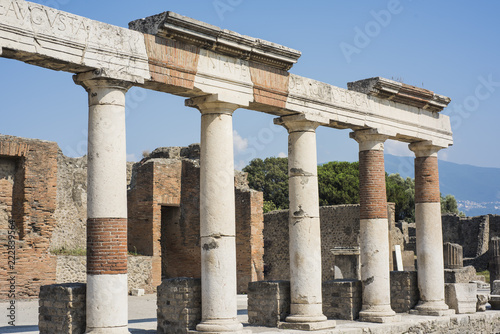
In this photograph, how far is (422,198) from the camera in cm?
1434

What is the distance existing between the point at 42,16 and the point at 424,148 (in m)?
9.34

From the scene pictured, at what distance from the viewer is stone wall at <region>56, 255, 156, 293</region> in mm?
17781

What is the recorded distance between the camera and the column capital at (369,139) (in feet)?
42.3

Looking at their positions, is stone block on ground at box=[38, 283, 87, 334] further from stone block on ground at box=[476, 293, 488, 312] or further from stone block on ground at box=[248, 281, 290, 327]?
stone block on ground at box=[476, 293, 488, 312]

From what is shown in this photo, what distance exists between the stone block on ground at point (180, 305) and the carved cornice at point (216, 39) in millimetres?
3510

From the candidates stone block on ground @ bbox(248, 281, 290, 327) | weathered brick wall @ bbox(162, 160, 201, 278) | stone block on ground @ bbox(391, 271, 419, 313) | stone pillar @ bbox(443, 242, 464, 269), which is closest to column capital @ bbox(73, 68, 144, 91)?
stone block on ground @ bbox(248, 281, 290, 327)

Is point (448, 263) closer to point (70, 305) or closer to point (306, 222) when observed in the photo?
point (306, 222)

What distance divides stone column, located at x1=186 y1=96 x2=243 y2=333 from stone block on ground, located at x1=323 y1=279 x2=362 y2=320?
347 centimetres

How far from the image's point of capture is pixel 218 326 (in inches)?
366

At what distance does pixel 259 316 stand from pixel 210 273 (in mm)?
2266

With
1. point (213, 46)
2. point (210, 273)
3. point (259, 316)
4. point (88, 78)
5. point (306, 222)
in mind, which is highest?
point (213, 46)

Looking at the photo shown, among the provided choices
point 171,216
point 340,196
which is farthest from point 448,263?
point 340,196

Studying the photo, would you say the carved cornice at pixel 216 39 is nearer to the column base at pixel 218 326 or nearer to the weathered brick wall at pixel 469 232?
the column base at pixel 218 326

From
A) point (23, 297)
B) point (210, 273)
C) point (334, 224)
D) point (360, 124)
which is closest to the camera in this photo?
point (210, 273)
